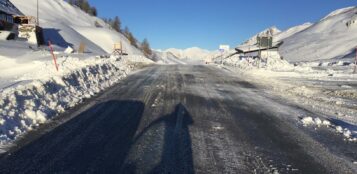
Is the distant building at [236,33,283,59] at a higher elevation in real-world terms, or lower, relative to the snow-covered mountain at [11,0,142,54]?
lower

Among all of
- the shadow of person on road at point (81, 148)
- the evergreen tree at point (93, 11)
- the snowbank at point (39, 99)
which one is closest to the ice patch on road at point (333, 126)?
the shadow of person on road at point (81, 148)

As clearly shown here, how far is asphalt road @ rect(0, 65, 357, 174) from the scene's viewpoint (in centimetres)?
542

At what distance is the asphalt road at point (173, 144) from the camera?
5.42 m

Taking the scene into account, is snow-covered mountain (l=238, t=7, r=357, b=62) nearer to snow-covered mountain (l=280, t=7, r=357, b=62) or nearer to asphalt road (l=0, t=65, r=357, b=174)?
snow-covered mountain (l=280, t=7, r=357, b=62)

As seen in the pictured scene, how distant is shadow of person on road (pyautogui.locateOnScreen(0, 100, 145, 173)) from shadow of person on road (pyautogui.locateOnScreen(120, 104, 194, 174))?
1.26 ft

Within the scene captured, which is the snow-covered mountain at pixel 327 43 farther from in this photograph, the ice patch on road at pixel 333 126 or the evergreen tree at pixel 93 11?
the evergreen tree at pixel 93 11

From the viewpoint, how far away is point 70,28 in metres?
91.5

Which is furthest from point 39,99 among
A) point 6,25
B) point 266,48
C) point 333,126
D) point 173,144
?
point 266,48

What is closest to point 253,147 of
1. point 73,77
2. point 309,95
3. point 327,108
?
point 327,108

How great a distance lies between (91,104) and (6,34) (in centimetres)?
2862

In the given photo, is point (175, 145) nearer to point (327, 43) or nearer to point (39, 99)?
point (39, 99)

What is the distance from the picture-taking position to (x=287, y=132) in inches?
Result: 305

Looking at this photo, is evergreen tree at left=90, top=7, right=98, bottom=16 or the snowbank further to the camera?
evergreen tree at left=90, top=7, right=98, bottom=16

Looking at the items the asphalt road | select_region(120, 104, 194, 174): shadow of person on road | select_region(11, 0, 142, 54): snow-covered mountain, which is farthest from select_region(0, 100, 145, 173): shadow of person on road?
select_region(11, 0, 142, 54): snow-covered mountain
